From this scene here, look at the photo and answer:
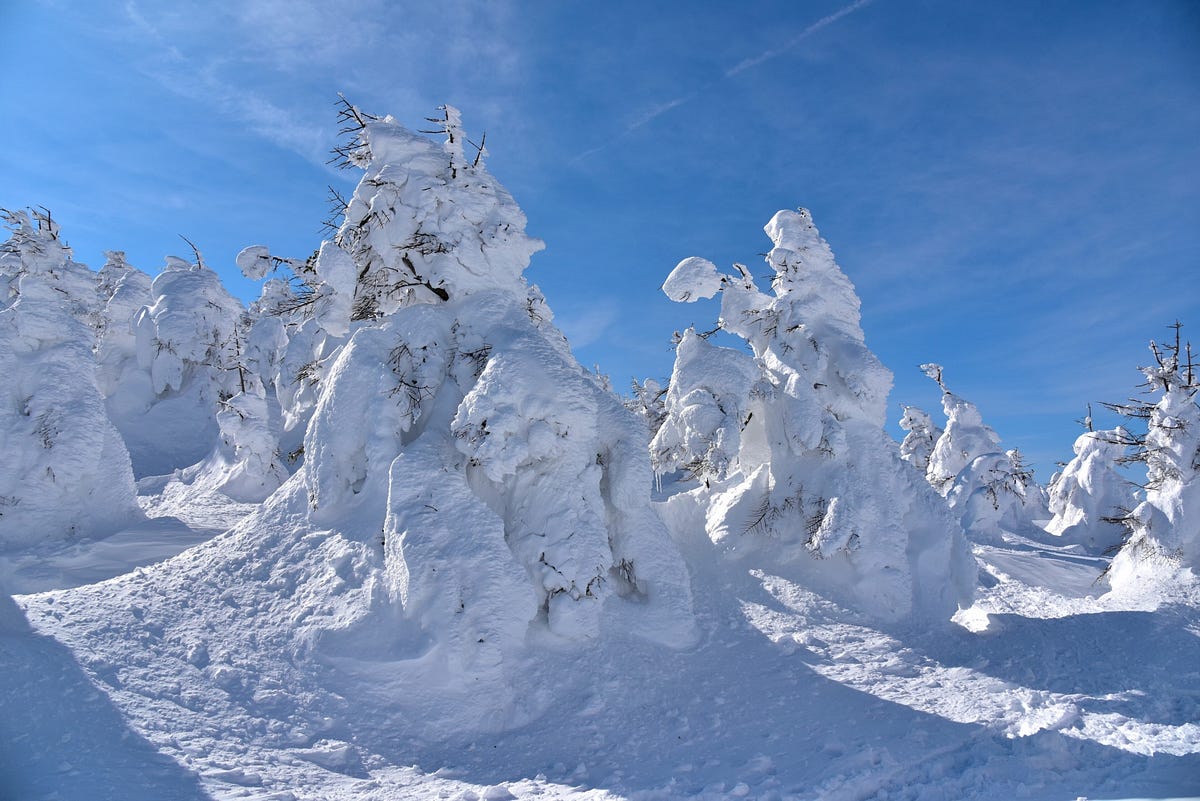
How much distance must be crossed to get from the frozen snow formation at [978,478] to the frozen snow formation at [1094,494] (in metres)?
1.75

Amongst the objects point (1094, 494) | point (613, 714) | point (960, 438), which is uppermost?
point (960, 438)

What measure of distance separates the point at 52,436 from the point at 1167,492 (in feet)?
79.5

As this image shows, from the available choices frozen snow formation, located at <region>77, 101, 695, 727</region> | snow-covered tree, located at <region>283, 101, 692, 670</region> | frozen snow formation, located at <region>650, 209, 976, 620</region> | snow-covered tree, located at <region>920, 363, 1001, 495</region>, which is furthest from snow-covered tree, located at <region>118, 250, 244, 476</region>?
snow-covered tree, located at <region>920, 363, 1001, 495</region>

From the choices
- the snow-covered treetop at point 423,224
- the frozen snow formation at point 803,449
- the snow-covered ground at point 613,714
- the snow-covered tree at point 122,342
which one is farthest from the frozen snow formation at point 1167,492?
the snow-covered tree at point 122,342

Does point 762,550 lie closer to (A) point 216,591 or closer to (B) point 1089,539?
(A) point 216,591

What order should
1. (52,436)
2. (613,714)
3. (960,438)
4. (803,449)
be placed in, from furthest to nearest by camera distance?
(960,438), (52,436), (803,449), (613,714)

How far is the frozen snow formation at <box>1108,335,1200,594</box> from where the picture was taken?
A: 13.4 metres

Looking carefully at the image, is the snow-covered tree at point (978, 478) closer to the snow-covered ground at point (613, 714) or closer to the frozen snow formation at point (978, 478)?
the frozen snow formation at point (978, 478)

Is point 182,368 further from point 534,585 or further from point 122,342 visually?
Result: point 534,585

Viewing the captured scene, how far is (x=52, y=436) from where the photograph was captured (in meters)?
14.4

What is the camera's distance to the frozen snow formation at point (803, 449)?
1278 cm

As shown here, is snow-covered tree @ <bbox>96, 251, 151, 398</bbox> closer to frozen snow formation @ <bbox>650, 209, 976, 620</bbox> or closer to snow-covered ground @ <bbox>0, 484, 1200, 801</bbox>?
snow-covered ground @ <bbox>0, 484, 1200, 801</bbox>

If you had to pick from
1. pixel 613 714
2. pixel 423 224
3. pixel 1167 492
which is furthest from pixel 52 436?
pixel 1167 492

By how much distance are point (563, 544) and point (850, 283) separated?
9685mm
